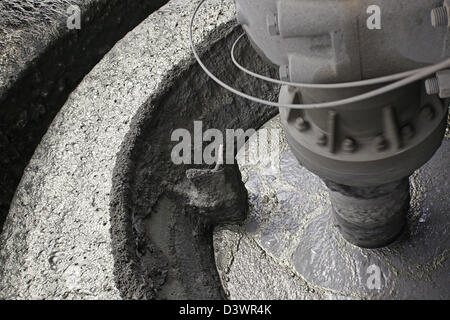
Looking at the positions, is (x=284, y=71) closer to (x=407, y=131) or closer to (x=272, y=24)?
(x=272, y=24)

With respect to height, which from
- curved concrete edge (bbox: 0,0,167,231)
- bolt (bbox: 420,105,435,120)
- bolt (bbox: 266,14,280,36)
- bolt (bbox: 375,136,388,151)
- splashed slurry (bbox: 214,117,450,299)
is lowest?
splashed slurry (bbox: 214,117,450,299)

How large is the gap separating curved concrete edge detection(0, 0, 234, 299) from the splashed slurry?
2.60 ft

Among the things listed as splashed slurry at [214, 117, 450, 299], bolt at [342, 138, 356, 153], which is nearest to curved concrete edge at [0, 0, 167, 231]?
splashed slurry at [214, 117, 450, 299]

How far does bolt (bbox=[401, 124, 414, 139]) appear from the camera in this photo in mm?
1842

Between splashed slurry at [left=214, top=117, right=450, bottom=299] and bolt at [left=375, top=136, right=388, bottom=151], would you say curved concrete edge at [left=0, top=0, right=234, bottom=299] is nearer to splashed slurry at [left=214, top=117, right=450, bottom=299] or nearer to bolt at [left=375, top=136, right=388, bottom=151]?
splashed slurry at [left=214, top=117, right=450, bottom=299]

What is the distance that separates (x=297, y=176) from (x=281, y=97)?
113 cm

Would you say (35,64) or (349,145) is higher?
(35,64)

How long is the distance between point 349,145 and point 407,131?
0.21 m

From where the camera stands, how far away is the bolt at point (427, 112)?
1874 mm

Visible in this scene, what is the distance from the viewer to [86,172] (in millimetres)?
2631

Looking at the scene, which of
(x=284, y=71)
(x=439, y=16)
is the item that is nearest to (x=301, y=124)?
(x=284, y=71)

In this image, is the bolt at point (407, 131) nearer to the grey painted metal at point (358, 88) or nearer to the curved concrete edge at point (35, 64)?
the grey painted metal at point (358, 88)
